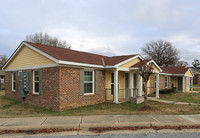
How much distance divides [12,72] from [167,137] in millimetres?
12963

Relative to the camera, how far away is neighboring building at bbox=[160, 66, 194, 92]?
20.1 meters

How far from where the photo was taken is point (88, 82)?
10180 mm

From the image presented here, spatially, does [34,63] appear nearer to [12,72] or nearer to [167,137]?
[12,72]

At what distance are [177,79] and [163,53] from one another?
29102 millimetres

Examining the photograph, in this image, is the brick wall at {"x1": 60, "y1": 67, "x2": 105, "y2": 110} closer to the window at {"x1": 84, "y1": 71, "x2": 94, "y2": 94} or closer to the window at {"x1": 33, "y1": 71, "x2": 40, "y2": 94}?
the window at {"x1": 84, "y1": 71, "x2": 94, "y2": 94}

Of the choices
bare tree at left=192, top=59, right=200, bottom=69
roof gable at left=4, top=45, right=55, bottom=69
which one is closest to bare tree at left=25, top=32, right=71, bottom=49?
roof gable at left=4, top=45, right=55, bottom=69

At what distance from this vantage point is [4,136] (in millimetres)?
4996

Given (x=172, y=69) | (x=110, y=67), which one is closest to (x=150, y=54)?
(x=172, y=69)

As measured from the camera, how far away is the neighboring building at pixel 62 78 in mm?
8711

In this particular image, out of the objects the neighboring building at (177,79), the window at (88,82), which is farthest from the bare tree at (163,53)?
the window at (88,82)

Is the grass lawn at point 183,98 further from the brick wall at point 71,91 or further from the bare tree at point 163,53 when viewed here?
the bare tree at point 163,53

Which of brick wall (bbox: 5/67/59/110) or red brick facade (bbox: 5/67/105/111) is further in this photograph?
brick wall (bbox: 5/67/59/110)

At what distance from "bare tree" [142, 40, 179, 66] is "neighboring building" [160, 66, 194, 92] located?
86.8 feet

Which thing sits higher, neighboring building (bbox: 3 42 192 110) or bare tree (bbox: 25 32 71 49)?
bare tree (bbox: 25 32 71 49)
